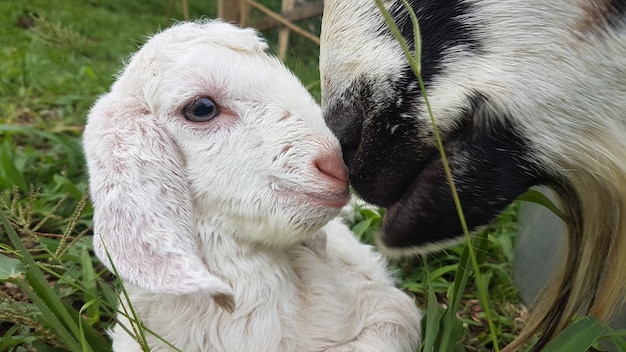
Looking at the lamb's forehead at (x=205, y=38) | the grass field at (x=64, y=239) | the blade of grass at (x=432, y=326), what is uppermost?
the lamb's forehead at (x=205, y=38)

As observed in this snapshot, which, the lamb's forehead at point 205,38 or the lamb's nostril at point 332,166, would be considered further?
the lamb's forehead at point 205,38

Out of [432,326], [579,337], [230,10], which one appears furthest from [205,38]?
[230,10]

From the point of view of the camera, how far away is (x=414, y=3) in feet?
5.27

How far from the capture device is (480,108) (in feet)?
4.87

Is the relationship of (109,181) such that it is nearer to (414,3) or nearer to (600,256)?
(414,3)

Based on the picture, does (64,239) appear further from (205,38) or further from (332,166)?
(332,166)

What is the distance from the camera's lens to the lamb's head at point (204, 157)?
1488 mm

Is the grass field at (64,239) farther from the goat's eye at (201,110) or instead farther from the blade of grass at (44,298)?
the goat's eye at (201,110)

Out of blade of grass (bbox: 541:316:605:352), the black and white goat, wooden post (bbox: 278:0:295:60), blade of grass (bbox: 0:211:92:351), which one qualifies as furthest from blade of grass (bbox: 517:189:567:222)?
wooden post (bbox: 278:0:295:60)

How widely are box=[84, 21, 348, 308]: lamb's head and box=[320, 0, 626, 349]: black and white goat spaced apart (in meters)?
0.13

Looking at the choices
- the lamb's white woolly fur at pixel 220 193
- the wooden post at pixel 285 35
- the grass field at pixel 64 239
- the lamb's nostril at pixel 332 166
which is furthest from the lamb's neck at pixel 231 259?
the wooden post at pixel 285 35

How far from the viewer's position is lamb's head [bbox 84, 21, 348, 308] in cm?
149

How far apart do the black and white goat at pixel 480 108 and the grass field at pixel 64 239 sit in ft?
1.27

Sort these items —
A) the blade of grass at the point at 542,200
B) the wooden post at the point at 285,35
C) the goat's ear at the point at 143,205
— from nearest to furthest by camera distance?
the goat's ear at the point at 143,205
the blade of grass at the point at 542,200
the wooden post at the point at 285,35
